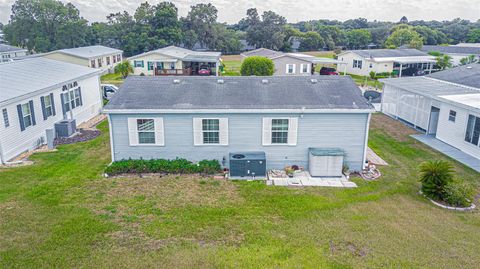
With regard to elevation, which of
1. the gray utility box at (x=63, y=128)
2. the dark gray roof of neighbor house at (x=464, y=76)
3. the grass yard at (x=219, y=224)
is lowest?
the grass yard at (x=219, y=224)

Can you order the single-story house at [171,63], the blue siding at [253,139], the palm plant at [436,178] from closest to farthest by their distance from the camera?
1. the palm plant at [436,178]
2. the blue siding at [253,139]
3. the single-story house at [171,63]

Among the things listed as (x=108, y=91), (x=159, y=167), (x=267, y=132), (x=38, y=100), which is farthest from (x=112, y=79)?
(x=267, y=132)

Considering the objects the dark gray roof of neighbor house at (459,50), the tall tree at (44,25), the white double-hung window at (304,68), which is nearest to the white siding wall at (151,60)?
the white double-hung window at (304,68)

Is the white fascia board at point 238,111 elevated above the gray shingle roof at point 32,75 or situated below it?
below

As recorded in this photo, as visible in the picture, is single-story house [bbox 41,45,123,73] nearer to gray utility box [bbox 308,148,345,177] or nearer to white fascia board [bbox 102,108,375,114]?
white fascia board [bbox 102,108,375,114]

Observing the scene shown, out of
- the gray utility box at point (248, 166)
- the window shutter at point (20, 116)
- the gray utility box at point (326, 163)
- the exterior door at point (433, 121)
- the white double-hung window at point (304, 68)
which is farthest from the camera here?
the white double-hung window at point (304, 68)

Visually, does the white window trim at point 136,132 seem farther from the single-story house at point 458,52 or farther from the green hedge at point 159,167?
the single-story house at point 458,52

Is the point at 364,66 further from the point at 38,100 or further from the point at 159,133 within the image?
the point at 38,100

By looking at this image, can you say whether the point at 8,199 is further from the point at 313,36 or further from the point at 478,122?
the point at 313,36
